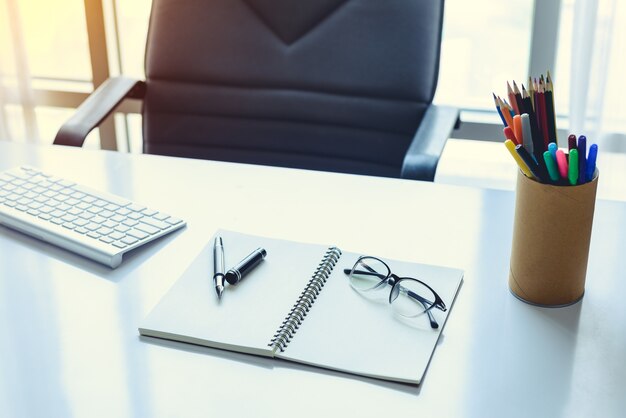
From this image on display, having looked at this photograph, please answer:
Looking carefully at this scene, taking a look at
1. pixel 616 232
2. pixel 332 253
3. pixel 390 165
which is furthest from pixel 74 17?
pixel 616 232

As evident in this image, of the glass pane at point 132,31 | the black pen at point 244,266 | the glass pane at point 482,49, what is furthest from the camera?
the glass pane at point 132,31

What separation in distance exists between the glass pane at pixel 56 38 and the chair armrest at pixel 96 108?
2.52 feet

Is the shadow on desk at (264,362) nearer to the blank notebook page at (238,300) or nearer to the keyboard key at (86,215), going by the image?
the blank notebook page at (238,300)

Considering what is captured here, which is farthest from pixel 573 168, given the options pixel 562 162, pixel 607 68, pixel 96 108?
pixel 607 68

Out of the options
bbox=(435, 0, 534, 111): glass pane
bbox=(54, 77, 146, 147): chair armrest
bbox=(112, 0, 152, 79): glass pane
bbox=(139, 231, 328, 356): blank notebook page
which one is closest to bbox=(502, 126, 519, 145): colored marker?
bbox=(139, 231, 328, 356): blank notebook page

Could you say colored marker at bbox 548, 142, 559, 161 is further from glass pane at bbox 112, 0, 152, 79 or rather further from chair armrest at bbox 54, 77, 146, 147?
glass pane at bbox 112, 0, 152, 79

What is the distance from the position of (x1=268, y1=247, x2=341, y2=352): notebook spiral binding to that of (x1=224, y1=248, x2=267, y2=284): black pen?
81 millimetres

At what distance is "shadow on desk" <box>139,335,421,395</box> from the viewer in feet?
2.91

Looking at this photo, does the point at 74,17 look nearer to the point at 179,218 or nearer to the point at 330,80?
the point at 330,80

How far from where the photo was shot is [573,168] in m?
0.94

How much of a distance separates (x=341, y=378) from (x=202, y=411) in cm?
15

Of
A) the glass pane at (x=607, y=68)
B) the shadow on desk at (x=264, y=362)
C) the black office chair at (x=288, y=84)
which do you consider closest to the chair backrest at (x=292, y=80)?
the black office chair at (x=288, y=84)

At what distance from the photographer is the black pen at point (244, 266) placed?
42.1 inches

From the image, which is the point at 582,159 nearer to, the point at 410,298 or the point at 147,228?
the point at 410,298
